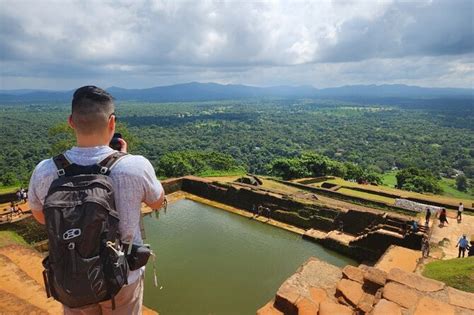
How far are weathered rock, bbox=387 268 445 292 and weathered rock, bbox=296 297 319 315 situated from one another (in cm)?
120

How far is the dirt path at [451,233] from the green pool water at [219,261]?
9.02 ft

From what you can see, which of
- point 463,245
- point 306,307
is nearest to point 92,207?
point 306,307

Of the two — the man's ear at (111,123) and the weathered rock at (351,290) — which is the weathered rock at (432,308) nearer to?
the weathered rock at (351,290)

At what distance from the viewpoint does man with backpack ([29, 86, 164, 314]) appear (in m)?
1.68

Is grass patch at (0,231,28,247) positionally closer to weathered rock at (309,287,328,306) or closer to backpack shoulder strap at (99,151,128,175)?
→ weathered rock at (309,287,328,306)

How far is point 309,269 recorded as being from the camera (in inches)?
271

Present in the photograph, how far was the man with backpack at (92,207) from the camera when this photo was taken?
→ 1.68 meters

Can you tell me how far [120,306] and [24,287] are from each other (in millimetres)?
5070

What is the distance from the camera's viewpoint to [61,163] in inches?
72.8

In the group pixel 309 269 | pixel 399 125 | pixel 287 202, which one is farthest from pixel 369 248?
pixel 399 125

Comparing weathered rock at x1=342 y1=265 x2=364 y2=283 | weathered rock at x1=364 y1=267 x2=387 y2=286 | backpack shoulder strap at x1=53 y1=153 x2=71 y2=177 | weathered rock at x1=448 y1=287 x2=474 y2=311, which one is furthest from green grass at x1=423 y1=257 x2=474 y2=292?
backpack shoulder strap at x1=53 y1=153 x2=71 y2=177

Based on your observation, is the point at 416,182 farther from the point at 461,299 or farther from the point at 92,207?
the point at 92,207

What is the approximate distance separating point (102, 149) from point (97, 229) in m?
0.45

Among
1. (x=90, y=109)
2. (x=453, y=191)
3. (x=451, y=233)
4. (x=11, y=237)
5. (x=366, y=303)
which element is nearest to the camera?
(x=90, y=109)
